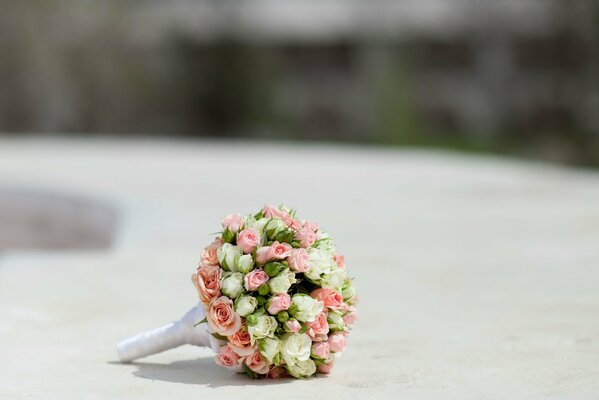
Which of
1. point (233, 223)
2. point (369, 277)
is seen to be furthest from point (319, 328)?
point (369, 277)

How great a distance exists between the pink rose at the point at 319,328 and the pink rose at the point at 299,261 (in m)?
0.18

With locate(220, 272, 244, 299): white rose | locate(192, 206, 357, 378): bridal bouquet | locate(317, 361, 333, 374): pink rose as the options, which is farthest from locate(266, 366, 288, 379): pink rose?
locate(220, 272, 244, 299): white rose

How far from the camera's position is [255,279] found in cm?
463

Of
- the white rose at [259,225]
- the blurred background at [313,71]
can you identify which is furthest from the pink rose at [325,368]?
the blurred background at [313,71]

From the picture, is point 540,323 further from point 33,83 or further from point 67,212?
point 33,83

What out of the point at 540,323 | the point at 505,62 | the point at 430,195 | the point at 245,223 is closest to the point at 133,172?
the point at 430,195

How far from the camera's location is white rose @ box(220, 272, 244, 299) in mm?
4656

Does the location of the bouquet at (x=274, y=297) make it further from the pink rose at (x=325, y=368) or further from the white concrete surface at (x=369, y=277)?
the white concrete surface at (x=369, y=277)

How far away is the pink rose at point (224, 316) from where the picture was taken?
4.63 m

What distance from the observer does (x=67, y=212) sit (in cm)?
1145

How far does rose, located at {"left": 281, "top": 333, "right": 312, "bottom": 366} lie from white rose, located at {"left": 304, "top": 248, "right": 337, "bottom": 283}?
8.3 inches

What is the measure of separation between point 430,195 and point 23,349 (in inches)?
256

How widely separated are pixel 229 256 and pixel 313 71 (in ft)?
85.7

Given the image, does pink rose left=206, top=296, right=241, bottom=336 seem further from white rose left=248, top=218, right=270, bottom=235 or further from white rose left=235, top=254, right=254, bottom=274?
white rose left=248, top=218, right=270, bottom=235
